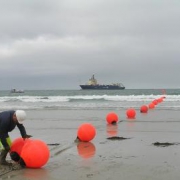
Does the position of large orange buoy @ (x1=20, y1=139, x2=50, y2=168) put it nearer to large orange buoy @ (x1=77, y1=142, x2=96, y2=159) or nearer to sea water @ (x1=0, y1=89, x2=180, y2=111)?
large orange buoy @ (x1=77, y1=142, x2=96, y2=159)

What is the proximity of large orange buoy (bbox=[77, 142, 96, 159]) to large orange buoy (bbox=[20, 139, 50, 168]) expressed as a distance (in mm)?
1798

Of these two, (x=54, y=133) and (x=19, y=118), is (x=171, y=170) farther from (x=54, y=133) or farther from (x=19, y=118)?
(x=54, y=133)

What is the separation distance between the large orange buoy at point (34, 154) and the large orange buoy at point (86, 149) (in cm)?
180

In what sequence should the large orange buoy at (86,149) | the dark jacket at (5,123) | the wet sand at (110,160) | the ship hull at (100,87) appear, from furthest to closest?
the ship hull at (100,87) < the large orange buoy at (86,149) < the dark jacket at (5,123) < the wet sand at (110,160)

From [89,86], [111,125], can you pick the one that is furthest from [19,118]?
[89,86]

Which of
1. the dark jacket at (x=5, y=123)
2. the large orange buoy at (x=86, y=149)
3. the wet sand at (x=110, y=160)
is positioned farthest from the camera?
the large orange buoy at (x=86, y=149)

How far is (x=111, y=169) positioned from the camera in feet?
27.1

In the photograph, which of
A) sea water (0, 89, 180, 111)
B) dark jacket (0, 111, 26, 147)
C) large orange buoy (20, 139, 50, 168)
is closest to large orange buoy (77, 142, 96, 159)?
large orange buoy (20, 139, 50, 168)

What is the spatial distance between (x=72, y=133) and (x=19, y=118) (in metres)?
7.51

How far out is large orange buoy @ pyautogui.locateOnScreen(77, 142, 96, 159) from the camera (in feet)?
33.4

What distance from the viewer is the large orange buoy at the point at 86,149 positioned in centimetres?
1017

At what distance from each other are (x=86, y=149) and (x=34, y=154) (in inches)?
128

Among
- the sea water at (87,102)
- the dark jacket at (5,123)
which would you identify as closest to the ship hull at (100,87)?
the sea water at (87,102)

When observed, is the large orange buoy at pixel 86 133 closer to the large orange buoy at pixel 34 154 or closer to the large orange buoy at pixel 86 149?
the large orange buoy at pixel 86 149
